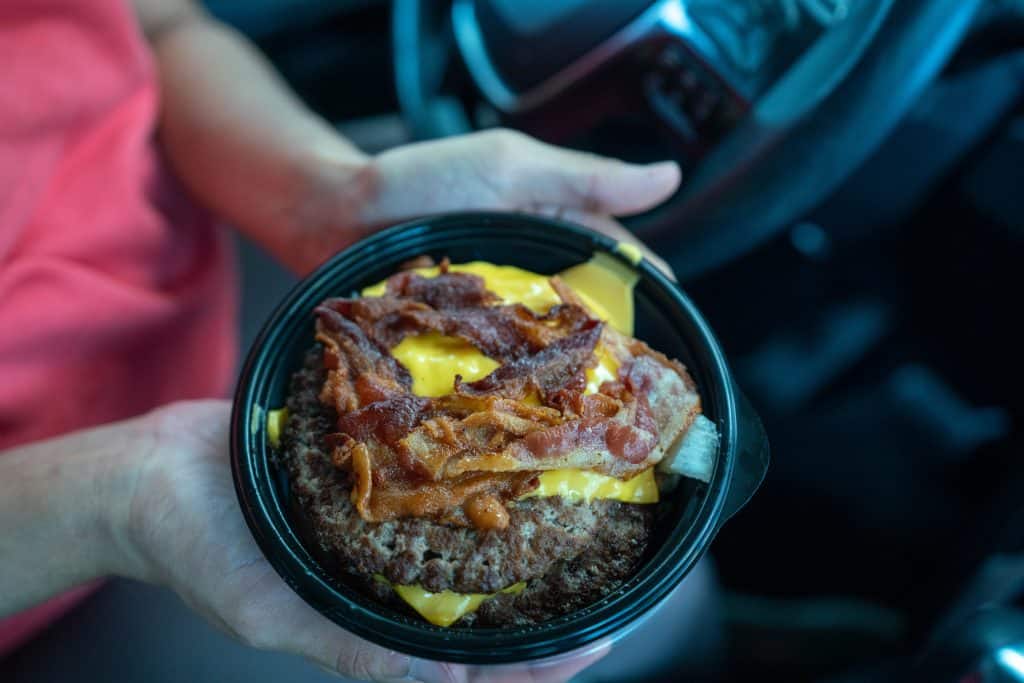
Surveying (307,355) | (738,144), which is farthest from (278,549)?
(738,144)

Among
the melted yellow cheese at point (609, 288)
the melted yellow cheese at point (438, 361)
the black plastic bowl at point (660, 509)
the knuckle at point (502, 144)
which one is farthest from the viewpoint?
the knuckle at point (502, 144)

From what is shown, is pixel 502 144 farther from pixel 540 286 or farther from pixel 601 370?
pixel 601 370

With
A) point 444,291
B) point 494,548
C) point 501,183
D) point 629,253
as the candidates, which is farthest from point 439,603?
point 501,183

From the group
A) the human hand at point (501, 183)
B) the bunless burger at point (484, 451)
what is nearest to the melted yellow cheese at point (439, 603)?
the bunless burger at point (484, 451)

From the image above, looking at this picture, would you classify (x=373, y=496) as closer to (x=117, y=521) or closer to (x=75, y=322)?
(x=117, y=521)

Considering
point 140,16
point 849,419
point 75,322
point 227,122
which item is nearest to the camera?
point 75,322

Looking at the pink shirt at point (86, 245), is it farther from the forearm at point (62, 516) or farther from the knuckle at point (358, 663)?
the knuckle at point (358, 663)

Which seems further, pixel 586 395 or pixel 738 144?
pixel 738 144
